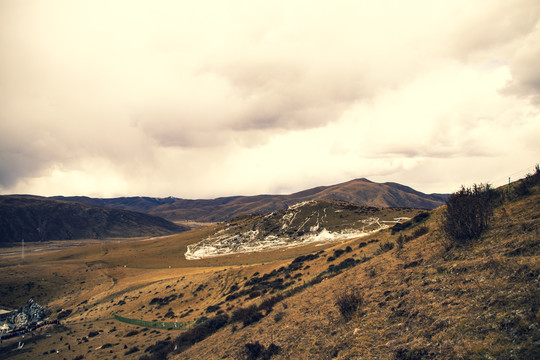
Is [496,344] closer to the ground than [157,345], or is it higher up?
higher up

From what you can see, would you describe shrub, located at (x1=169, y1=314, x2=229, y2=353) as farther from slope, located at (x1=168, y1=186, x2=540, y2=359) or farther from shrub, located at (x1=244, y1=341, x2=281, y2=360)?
shrub, located at (x1=244, y1=341, x2=281, y2=360)

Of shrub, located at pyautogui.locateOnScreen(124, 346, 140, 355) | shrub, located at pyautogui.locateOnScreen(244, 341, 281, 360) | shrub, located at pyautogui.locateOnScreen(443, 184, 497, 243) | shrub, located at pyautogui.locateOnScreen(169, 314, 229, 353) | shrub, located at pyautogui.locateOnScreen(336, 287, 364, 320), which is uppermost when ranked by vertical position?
shrub, located at pyautogui.locateOnScreen(443, 184, 497, 243)

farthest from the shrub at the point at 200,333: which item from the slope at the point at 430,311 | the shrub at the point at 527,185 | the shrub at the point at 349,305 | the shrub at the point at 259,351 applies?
the shrub at the point at 527,185

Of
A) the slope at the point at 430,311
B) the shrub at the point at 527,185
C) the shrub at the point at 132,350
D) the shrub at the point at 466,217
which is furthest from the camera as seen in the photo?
the shrub at the point at 132,350

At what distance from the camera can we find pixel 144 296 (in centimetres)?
A: 5144

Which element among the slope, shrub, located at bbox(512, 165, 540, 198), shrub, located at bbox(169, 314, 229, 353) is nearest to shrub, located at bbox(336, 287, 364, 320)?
the slope

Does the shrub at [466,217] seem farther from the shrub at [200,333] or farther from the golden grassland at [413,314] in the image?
the shrub at [200,333]

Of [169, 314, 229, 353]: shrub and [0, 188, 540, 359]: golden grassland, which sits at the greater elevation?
[0, 188, 540, 359]: golden grassland

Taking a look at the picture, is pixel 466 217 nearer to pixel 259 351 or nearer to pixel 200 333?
pixel 259 351

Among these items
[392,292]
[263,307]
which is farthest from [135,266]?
[392,292]

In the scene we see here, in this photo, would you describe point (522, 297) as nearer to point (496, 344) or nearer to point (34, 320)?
point (496, 344)

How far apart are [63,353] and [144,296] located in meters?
19.6

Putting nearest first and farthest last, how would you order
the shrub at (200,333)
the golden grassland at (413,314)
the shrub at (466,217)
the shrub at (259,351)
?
the golden grassland at (413,314) → the shrub at (259,351) → the shrub at (466,217) → the shrub at (200,333)

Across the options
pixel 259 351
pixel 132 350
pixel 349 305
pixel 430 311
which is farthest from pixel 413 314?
pixel 132 350
